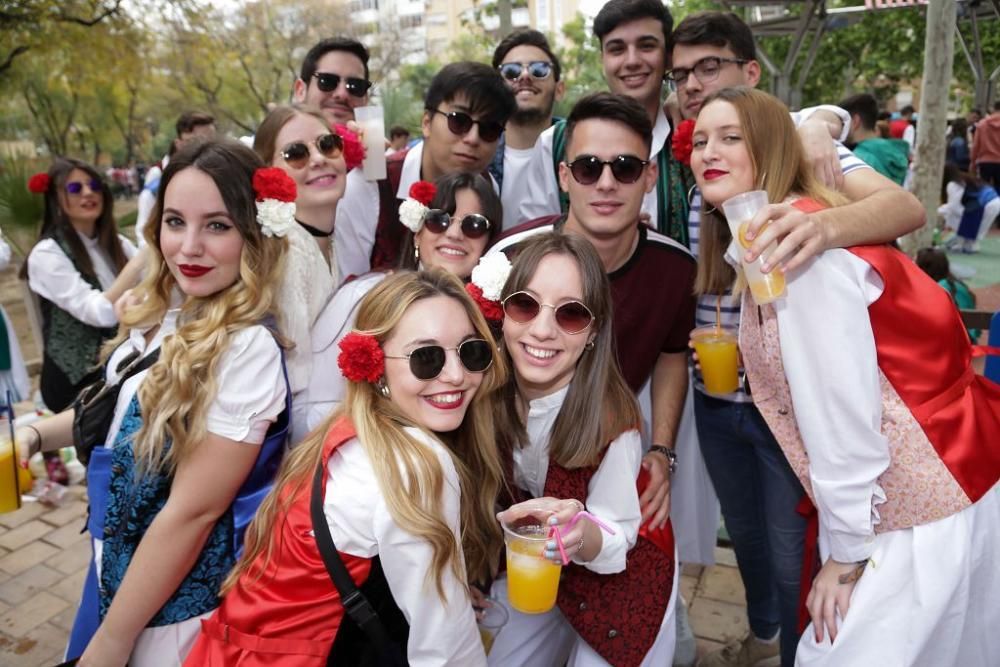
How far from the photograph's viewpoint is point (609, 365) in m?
2.28

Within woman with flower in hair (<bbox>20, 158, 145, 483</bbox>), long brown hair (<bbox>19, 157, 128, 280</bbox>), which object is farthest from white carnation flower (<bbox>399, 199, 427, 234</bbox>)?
long brown hair (<bbox>19, 157, 128, 280</bbox>)

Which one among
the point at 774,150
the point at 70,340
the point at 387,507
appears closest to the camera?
the point at 387,507

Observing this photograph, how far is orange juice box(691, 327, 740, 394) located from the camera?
2.54m

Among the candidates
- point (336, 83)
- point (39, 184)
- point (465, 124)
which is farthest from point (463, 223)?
point (39, 184)

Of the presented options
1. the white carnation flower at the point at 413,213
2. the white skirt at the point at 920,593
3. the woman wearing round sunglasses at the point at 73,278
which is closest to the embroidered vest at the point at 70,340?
the woman wearing round sunglasses at the point at 73,278

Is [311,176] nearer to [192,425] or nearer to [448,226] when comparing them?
[448,226]

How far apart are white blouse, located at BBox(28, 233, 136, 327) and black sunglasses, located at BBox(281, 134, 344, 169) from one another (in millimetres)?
2368

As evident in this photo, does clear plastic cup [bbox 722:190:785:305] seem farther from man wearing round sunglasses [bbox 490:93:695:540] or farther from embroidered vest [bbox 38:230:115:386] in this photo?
embroidered vest [bbox 38:230:115:386]

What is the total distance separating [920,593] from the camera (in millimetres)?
1827

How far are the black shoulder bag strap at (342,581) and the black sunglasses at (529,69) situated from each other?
296cm

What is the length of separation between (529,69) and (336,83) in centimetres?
115

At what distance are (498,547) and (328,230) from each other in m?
1.50

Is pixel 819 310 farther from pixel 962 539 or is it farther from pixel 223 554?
pixel 223 554

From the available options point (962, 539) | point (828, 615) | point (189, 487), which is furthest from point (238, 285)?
point (962, 539)
